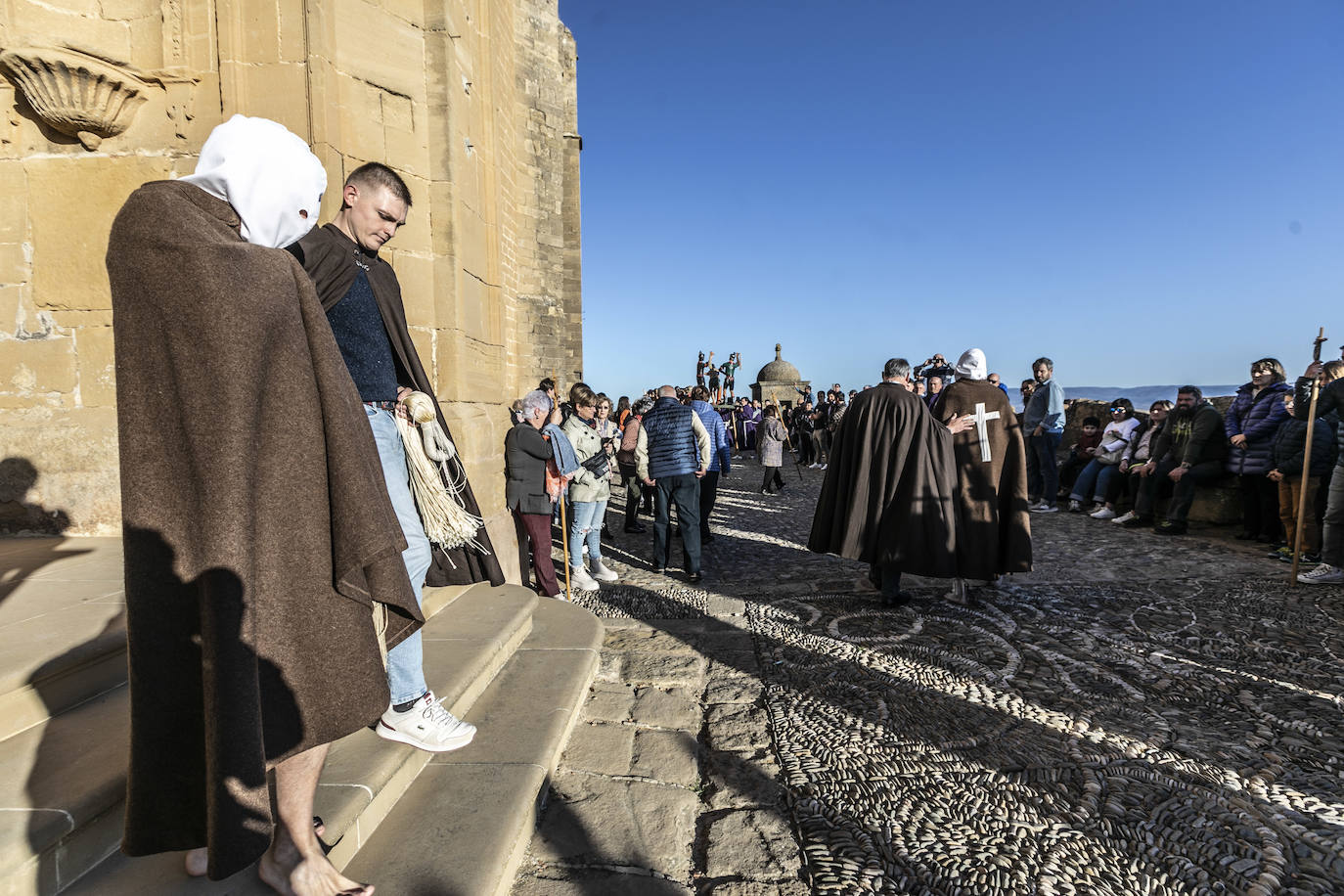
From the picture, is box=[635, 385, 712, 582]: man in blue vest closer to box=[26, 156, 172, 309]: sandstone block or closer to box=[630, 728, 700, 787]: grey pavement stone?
box=[630, 728, 700, 787]: grey pavement stone

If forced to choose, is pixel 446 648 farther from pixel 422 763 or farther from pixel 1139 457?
pixel 1139 457

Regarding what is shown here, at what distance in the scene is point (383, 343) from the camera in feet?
7.00

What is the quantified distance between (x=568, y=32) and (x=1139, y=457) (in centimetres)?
1421

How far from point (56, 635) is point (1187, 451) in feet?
32.1

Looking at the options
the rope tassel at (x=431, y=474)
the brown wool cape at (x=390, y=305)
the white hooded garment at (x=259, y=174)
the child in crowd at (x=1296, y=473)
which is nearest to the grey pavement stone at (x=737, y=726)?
the brown wool cape at (x=390, y=305)

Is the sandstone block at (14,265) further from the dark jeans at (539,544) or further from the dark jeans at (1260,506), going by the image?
the dark jeans at (1260,506)

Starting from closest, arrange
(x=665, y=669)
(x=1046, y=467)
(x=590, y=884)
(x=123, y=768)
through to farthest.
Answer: (x=123, y=768) → (x=590, y=884) → (x=665, y=669) → (x=1046, y=467)

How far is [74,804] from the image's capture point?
1.59m

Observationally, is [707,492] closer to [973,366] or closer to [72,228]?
[973,366]

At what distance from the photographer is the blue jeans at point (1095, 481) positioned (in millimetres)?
9250

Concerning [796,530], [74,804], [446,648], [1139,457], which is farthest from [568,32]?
[74,804]

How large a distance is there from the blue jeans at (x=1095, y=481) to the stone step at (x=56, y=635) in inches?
415

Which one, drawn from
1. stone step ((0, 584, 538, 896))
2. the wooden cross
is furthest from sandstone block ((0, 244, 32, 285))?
the wooden cross

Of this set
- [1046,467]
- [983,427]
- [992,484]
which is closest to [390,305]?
[983,427]
